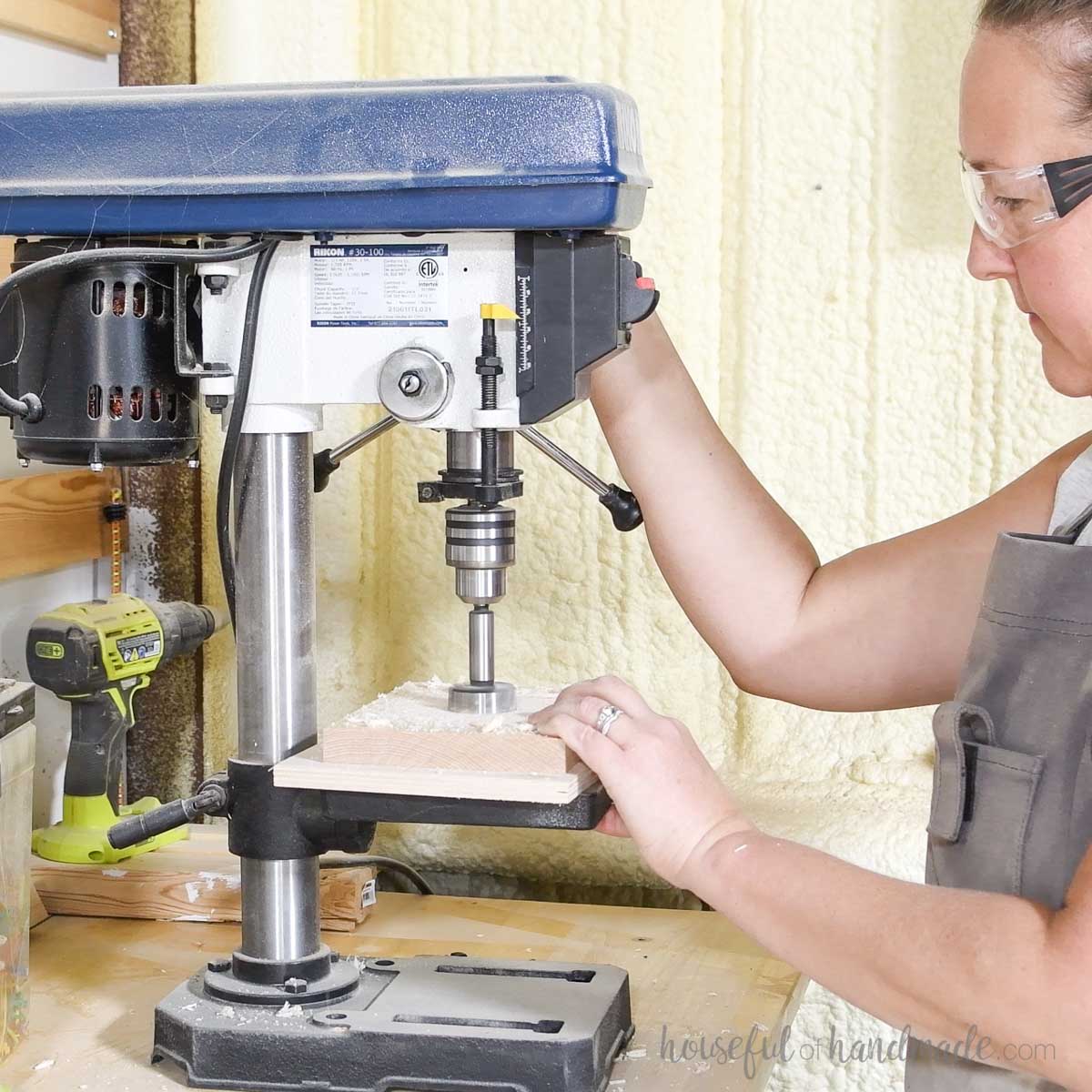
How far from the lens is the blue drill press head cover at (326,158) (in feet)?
2.94

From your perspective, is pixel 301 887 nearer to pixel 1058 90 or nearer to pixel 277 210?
pixel 277 210

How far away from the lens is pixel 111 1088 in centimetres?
100

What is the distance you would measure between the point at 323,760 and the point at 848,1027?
65 cm

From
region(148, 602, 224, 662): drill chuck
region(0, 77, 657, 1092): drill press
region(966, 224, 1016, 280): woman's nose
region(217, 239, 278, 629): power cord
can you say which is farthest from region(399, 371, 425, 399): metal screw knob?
region(148, 602, 224, 662): drill chuck

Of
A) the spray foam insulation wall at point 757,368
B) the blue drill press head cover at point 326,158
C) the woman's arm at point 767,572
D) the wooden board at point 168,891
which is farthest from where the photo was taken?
the spray foam insulation wall at point 757,368

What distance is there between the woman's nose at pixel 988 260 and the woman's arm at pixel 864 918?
364 millimetres

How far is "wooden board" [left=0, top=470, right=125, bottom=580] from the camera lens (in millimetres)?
1406

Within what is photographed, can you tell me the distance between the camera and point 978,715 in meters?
0.99

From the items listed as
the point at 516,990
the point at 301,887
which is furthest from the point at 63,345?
the point at 516,990

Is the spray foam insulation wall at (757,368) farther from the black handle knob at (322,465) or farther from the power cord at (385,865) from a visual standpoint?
the black handle knob at (322,465)

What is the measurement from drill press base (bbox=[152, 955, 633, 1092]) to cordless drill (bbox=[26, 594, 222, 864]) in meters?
0.38

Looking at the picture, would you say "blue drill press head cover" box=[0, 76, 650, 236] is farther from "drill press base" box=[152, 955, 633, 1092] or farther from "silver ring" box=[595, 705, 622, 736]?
"drill press base" box=[152, 955, 633, 1092]

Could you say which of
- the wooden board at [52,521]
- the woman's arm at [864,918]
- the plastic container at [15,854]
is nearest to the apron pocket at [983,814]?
→ the woman's arm at [864,918]

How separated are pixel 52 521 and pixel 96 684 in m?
0.20
